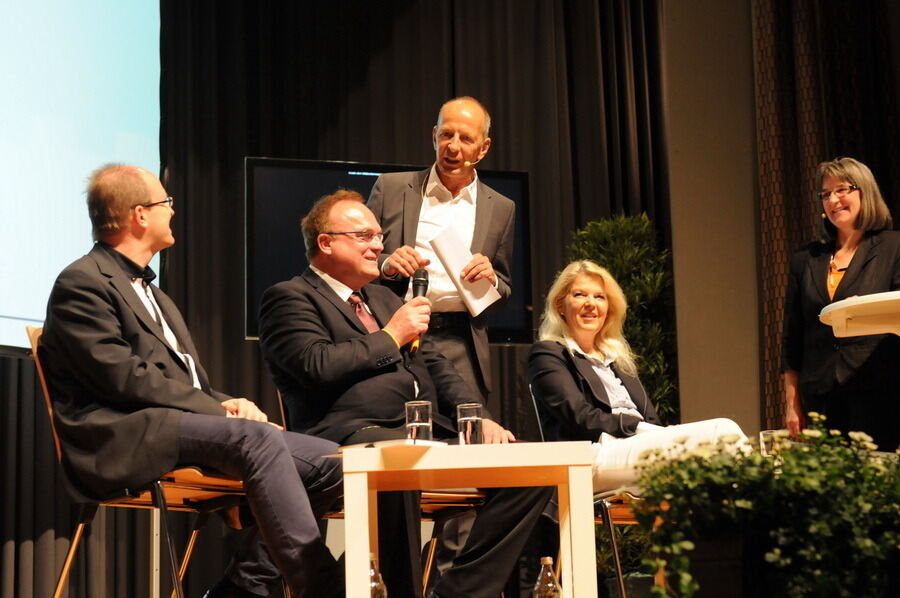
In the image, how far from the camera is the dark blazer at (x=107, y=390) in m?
2.66

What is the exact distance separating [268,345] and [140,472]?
639 millimetres

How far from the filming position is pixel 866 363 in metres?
4.00

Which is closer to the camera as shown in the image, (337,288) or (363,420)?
(363,420)

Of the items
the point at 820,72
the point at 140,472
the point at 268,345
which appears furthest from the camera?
the point at 820,72

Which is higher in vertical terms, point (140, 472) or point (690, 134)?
point (690, 134)

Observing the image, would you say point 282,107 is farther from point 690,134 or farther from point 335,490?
point 335,490

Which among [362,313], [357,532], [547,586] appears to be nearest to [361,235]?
[362,313]

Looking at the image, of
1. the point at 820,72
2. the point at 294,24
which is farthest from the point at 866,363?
the point at 294,24

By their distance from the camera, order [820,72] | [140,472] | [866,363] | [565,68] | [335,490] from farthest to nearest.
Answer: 1. [565,68]
2. [820,72]
3. [866,363]
4. [335,490]
5. [140,472]

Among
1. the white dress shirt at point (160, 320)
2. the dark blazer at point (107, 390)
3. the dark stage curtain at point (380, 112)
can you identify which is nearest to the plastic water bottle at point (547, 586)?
the dark blazer at point (107, 390)

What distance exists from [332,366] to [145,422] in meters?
0.56

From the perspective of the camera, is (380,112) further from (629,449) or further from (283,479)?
(283,479)

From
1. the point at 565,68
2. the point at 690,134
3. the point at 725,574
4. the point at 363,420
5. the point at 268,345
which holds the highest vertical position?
the point at 565,68

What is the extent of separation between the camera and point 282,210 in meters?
4.44
